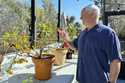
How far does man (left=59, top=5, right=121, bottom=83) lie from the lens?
2285 millimetres

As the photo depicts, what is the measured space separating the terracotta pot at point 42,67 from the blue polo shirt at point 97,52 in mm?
618

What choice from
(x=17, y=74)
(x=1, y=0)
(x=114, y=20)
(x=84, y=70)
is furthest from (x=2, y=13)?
(x=84, y=70)

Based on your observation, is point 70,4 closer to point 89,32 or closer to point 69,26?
point 69,26

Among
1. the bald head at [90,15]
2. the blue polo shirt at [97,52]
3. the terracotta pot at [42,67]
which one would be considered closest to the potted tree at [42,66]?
the terracotta pot at [42,67]

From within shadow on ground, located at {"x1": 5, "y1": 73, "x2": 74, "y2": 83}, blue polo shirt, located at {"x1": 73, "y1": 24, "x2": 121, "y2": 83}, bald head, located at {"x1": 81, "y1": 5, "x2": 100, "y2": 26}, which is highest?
bald head, located at {"x1": 81, "y1": 5, "x2": 100, "y2": 26}

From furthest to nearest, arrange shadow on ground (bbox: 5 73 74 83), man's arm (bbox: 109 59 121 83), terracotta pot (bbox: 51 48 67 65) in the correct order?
terracotta pot (bbox: 51 48 67 65) < shadow on ground (bbox: 5 73 74 83) < man's arm (bbox: 109 59 121 83)

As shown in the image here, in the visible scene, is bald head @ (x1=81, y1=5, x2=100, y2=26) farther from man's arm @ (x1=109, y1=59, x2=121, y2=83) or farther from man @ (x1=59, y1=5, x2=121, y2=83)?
man's arm @ (x1=109, y1=59, x2=121, y2=83)

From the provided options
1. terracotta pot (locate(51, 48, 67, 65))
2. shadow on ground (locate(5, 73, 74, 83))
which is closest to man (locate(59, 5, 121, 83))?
shadow on ground (locate(5, 73, 74, 83))

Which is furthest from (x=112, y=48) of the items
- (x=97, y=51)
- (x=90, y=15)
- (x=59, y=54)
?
(x=59, y=54)

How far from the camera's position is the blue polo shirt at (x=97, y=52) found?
2.29 m

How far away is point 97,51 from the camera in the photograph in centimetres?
234

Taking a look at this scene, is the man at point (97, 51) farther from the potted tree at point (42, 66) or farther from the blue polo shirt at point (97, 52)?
the potted tree at point (42, 66)

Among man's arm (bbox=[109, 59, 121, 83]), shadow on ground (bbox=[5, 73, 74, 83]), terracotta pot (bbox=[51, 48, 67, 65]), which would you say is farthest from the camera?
terracotta pot (bbox=[51, 48, 67, 65])

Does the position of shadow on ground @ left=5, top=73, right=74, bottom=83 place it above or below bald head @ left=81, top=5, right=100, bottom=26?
below
